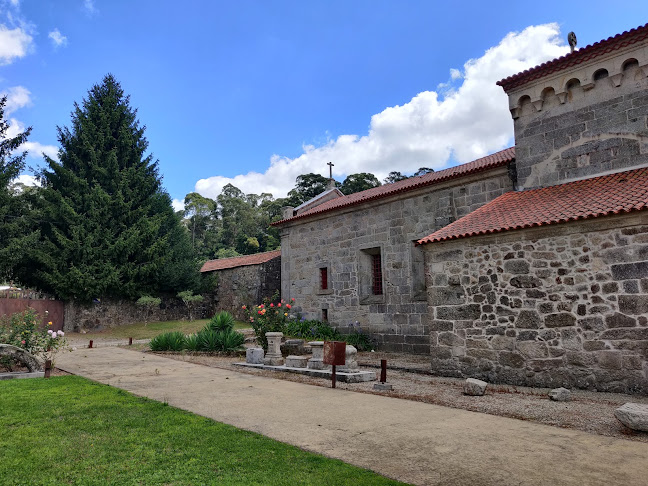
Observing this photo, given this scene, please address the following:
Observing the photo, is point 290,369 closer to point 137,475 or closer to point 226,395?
point 226,395

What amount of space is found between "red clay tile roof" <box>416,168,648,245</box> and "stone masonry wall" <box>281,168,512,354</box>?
2.25 metres

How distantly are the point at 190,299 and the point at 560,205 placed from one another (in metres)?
22.6

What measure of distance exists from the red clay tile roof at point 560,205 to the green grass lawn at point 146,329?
16.3 meters

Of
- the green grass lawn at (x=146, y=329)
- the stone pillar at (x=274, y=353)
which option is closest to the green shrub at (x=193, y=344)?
the stone pillar at (x=274, y=353)

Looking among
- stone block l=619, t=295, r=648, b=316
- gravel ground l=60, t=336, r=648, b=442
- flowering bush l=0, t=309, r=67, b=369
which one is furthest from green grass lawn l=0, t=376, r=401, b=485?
stone block l=619, t=295, r=648, b=316

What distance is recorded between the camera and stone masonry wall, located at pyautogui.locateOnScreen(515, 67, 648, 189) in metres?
9.56

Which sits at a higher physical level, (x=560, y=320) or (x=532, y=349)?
(x=560, y=320)

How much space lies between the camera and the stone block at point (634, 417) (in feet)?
16.1

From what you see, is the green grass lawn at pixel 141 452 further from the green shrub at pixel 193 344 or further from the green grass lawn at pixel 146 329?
the green grass lawn at pixel 146 329

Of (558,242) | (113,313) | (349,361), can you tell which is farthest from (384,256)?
(113,313)

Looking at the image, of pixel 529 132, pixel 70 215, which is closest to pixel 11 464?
pixel 529 132

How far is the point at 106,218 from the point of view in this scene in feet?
79.2

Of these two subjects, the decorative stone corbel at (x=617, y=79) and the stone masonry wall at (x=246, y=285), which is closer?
the decorative stone corbel at (x=617, y=79)

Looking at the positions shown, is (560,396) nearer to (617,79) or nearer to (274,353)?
(274,353)
